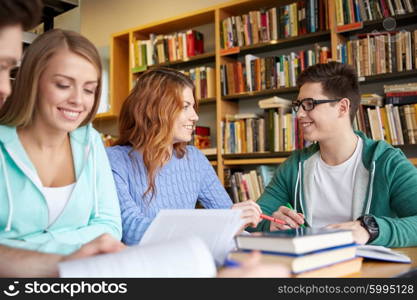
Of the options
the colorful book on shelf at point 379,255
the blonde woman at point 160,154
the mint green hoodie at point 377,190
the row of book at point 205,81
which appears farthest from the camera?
the row of book at point 205,81

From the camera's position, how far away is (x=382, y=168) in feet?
5.32

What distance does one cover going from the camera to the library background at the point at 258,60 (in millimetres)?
2979

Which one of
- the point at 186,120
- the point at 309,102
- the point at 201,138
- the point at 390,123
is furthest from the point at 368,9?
the point at 186,120

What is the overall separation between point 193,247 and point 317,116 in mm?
1486

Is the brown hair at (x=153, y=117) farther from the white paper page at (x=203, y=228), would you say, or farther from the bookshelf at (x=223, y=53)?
the bookshelf at (x=223, y=53)

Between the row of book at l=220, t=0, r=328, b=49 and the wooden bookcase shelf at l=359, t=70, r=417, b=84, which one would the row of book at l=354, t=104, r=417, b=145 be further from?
the row of book at l=220, t=0, r=328, b=49

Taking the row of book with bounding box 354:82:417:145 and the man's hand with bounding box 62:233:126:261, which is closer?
the man's hand with bounding box 62:233:126:261

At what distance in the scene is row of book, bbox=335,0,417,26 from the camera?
2.96 m

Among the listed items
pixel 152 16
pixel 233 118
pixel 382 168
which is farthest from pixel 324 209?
pixel 152 16

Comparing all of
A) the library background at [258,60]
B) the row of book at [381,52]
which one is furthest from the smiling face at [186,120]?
the row of book at [381,52]

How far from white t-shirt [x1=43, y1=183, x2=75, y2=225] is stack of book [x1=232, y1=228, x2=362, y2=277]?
1.63 ft

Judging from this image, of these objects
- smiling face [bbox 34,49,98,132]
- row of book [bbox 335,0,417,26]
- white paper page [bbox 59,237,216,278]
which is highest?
row of book [bbox 335,0,417,26]

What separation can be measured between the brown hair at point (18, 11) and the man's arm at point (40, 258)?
0.48 meters

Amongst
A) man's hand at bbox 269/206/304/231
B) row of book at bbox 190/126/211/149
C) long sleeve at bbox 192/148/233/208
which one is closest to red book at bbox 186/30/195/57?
row of book at bbox 190/126/211/149
